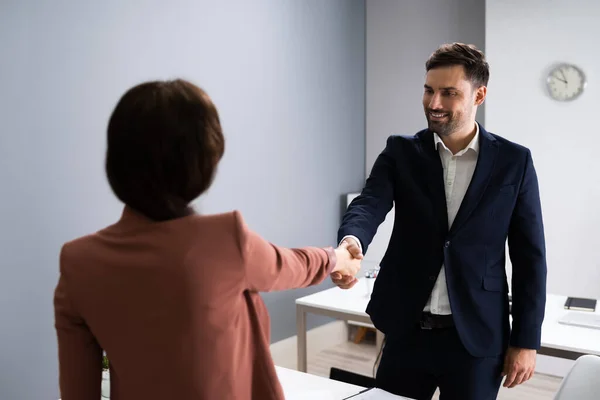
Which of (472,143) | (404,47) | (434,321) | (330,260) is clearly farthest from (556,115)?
(330,260)

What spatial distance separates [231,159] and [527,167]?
223 cm

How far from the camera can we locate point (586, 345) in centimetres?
236

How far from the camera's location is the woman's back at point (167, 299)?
943 mm

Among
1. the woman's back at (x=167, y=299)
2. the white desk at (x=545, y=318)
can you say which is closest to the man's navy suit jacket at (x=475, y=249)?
the white desk at (x=545, y=318)

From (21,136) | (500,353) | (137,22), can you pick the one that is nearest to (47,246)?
(21,136)

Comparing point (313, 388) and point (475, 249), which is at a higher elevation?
point (475, 249)

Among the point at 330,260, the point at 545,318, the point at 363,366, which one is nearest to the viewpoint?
the point at 330,260

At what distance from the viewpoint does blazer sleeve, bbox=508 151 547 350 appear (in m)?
1.81

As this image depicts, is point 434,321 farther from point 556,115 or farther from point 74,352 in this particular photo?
point 556,115

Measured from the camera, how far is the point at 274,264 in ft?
3.35

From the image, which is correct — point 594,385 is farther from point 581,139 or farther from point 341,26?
point 341,26

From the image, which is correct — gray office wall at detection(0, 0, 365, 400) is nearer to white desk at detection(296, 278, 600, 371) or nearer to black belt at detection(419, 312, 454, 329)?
white desk at detection(296, 278, 600, 371)

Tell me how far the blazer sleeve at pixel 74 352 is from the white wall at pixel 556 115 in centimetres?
359

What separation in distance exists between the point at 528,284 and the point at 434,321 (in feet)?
1.03
